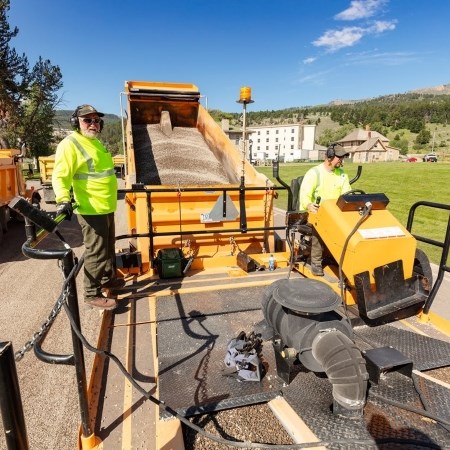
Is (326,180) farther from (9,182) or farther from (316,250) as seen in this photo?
(9,182)

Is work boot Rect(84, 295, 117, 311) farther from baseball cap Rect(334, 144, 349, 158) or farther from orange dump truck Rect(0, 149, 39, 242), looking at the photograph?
orange dump truck Rect(0, 149, 39, 242)

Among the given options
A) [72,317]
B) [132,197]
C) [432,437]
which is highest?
[132,197]

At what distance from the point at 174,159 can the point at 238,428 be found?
4.88 meters

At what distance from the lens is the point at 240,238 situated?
186 inches

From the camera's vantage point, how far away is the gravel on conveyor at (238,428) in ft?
6.11

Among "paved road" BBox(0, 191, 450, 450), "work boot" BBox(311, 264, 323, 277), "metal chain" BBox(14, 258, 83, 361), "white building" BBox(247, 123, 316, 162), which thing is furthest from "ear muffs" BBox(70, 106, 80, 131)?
"white building" BBox(247, 123, 316, 162)

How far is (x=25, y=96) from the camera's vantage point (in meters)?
25.4

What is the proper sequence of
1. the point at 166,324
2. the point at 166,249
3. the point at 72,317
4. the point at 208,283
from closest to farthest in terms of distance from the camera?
1. the point at 72,317
2. the point at 166,324
3. the point at 208,283
4. the point at 166,249

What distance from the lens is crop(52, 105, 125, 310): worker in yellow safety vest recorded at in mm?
3035

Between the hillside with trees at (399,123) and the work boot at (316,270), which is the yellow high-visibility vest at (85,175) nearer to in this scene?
the work boot at (316,270)

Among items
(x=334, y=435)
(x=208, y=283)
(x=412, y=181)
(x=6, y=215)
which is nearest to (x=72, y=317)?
(x=334, y=435)

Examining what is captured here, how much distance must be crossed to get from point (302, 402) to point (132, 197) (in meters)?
3.12

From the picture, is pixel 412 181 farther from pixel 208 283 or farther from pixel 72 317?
pixel 72 317

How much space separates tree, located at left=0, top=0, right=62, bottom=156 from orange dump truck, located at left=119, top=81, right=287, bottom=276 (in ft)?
65.3
